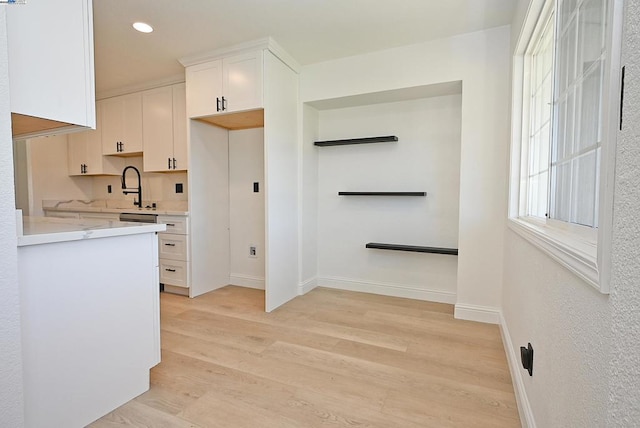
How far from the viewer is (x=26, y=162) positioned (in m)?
4.04

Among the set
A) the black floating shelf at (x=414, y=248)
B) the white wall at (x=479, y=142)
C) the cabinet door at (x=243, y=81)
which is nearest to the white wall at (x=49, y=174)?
the cabinet door at (x=243, y=81)

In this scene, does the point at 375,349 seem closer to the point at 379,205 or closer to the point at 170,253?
the point at 379,205

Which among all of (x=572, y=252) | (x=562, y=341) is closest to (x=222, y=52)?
(x=572, y=252)

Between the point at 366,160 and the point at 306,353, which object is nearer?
the point at 306,353

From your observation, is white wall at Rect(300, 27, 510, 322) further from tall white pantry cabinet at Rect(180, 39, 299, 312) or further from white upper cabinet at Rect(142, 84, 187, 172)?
white upper cabinet at Rect(142, 84, 187, 172)

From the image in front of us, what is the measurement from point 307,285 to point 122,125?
3079 millimetres

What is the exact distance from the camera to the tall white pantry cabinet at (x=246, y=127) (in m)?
2.82

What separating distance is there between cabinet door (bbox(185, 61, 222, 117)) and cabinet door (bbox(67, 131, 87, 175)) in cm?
218

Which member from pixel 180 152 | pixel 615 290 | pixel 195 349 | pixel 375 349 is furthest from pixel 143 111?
Result: pixel 615 290

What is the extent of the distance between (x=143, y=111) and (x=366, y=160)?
2.77 m

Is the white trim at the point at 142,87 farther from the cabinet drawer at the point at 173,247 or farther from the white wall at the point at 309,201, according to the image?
the cabinet drawer at the point at 173,247

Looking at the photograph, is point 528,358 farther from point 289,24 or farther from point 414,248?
point 289,24

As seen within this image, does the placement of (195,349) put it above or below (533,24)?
below

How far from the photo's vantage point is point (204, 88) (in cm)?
305
